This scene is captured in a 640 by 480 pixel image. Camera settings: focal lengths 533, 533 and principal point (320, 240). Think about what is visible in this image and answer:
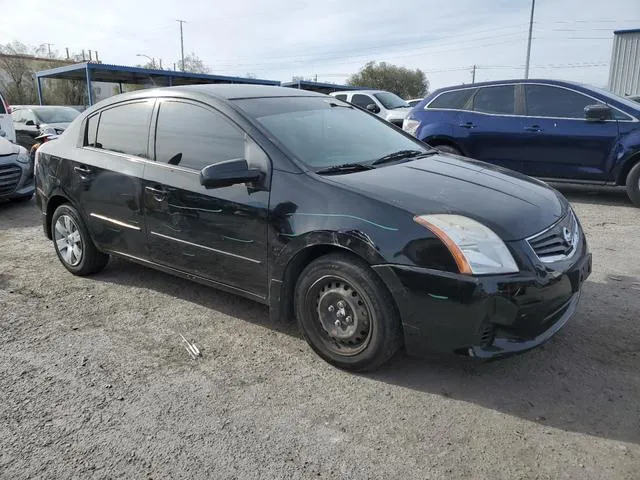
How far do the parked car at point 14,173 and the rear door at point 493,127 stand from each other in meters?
6.67

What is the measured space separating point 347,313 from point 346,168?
0.94 metres

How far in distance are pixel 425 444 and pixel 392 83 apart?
5708 centimetres

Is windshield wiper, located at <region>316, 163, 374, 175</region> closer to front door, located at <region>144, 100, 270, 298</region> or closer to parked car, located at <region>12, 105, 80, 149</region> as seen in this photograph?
front door, located at <region>144, 100, 270, 298</region>

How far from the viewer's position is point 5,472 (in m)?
2.39

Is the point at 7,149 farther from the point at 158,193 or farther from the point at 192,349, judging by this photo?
the point at 192,349

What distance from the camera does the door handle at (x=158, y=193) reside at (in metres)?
3.86

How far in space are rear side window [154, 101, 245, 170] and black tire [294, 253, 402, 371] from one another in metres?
1.02

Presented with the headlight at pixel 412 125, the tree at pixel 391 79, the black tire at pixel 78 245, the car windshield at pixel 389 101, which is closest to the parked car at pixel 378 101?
the car windshield at pixel 389 101

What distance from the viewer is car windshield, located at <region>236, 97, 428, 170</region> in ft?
11.5

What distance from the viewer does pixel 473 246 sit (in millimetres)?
2727

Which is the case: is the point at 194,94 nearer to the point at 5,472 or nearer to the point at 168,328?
the point at 168,328

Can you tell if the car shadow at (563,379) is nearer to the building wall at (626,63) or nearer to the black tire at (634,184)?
the black tire at (634,184)

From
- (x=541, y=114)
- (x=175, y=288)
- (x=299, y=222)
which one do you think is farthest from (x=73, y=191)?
(x=541, y=114)

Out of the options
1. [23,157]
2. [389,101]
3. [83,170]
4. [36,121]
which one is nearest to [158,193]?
[83,170]
